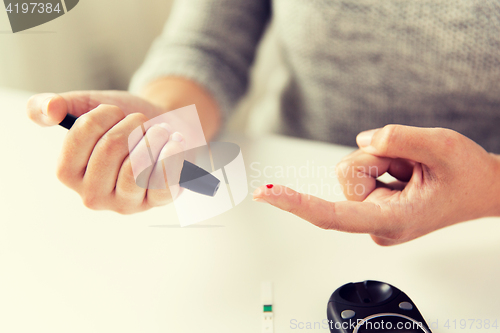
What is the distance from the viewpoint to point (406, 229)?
0.18 meters

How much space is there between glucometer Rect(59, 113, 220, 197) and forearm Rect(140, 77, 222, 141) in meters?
0.13

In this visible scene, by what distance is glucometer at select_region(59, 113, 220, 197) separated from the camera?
0.17 metres

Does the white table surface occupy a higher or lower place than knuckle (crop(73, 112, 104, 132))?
lower

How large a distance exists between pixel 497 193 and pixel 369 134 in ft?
0.27

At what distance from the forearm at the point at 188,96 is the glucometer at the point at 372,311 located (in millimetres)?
179

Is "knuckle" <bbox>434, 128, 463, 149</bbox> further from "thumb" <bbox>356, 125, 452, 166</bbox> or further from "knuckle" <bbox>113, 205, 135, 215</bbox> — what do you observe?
"knuckle" <bbox>113, 205, 135, 215</bbox>

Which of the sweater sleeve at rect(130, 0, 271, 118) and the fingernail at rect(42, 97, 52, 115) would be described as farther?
the sweater sleeve at rect(130, 0, 271, 118)

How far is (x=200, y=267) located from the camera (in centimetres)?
21

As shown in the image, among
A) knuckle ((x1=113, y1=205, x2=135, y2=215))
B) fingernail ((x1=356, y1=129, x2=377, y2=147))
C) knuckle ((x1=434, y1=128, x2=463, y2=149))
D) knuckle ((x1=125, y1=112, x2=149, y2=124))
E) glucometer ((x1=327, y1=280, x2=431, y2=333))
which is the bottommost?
glucometer ((x1=327, y1=280, x2=431, y2=333))

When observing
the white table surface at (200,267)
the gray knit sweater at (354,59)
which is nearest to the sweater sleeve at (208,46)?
the gray knit sweater at (354,59)

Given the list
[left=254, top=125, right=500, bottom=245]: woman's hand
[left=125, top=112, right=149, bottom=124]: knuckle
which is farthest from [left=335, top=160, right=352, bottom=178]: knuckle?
[left=125, top=112, right=149, bottom=124]: knuckle

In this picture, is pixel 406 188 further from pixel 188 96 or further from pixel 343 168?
pixel 188 96

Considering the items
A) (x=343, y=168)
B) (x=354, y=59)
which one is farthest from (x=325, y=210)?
(x=354, y=59)

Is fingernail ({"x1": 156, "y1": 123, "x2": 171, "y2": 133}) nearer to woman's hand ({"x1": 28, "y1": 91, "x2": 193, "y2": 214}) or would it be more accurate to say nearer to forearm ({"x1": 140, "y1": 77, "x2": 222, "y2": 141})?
woman's hand ({"x1": 28, "y1": 91, "x2": 193, "y2": 214})
